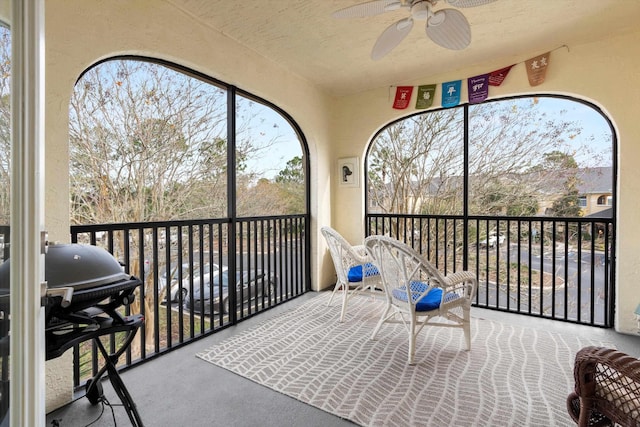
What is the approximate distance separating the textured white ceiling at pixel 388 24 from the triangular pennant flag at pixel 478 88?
6.5 inches

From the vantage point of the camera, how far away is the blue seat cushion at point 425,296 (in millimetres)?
2246

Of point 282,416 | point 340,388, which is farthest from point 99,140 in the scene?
point 340,388

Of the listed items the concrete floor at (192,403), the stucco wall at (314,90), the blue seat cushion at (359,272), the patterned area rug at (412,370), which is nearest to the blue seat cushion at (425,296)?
the patterned area rug at (412,370)

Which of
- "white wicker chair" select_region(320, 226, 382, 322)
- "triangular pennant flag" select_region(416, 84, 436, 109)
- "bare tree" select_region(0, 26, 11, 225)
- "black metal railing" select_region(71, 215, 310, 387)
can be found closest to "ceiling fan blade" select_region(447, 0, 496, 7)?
"triangular pennant flag" select_region(416, 84, 436, 109)

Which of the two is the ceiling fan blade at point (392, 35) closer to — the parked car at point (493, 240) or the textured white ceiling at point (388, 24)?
the textured white ceiling at point (388, 24)

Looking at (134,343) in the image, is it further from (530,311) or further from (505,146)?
(505,146)

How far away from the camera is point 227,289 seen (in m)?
2.98

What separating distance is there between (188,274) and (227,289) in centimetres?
42

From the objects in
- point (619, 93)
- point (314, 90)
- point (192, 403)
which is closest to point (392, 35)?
point (314, 90)

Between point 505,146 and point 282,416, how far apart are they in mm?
3488

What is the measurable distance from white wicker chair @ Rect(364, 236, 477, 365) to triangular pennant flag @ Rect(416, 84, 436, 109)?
2.09m

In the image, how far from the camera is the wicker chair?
1081mm

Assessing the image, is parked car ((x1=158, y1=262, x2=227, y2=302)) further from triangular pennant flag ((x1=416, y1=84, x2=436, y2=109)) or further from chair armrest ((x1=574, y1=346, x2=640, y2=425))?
triangular pennant flag ((x1=416, y1=84, x2=436, y2=109))

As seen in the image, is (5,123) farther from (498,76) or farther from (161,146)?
(498,76)
